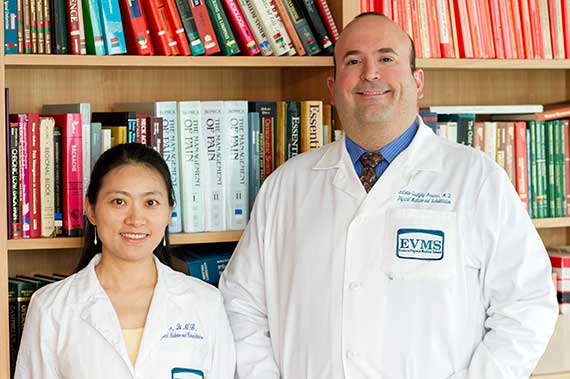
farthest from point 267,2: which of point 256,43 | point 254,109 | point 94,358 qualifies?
point 94,358

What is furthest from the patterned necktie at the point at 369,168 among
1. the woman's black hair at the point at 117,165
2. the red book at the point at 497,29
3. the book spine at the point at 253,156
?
the red book at the point at 497,29

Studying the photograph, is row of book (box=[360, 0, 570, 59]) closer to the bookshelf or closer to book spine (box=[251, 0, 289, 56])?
the bookshelf

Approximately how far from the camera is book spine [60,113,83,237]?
2.35 m

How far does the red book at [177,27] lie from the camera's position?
243 centimetres

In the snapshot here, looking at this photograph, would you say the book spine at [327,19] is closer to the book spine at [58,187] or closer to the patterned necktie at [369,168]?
the patterned necktie at [369,168]

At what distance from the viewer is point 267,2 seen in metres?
2.51

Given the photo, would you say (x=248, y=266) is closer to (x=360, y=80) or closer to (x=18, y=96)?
(x=360, y=80)

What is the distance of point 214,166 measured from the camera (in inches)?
98.0

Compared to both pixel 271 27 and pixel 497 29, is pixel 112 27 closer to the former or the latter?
pixel 271 27

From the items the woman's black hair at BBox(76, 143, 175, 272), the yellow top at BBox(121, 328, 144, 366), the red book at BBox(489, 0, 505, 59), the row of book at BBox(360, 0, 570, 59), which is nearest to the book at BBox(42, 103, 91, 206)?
the woman's black hair at BBox(76, 143, 175, 272)

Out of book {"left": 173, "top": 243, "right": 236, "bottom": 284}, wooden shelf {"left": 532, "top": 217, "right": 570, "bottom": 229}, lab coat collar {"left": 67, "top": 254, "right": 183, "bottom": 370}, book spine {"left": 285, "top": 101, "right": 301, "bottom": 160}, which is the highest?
book spine {"left": 285, "top": 101, "right": 301, "bottom": 160}

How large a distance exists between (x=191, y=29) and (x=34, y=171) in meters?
0.51

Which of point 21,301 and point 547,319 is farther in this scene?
point 21,301

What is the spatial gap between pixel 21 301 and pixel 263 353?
23.6 inches
